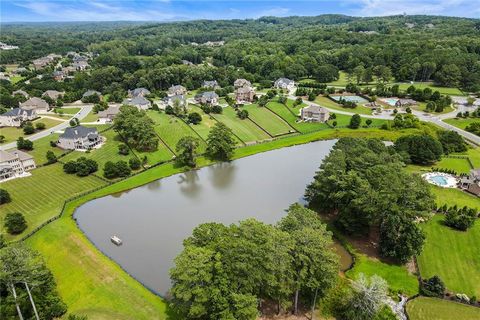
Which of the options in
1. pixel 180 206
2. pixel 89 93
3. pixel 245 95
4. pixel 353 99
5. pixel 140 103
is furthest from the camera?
pixel 89 93

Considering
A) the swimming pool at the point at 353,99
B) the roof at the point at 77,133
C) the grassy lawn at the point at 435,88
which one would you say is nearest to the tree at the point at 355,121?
the swimming pool at the point at 353,99

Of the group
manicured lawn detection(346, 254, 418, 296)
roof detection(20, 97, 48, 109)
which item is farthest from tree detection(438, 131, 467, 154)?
roof detection(20, 97, 48, 109)

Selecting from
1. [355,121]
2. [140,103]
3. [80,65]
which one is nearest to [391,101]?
[355,121]

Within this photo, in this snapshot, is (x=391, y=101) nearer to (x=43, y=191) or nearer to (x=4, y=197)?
(x=43, y=191)

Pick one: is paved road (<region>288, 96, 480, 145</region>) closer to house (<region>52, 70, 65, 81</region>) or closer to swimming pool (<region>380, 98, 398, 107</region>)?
swimming pool (<region>380, 98, 398, 107</region>)

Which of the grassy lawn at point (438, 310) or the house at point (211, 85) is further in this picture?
the house at point (211, 85)

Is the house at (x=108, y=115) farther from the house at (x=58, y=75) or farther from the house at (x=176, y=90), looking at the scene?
the house at (x=58, y=75)

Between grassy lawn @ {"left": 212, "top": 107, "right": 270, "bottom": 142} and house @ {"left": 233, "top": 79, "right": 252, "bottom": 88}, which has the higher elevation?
house @ {"left": 233, "top": 79, "right": 252, "bottom": 88}
